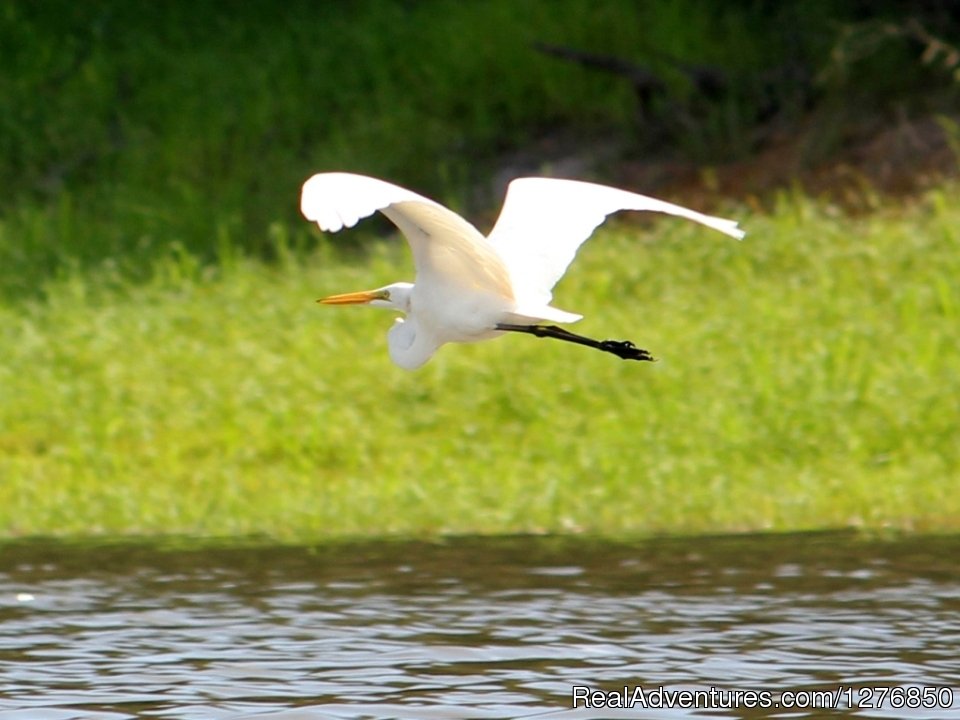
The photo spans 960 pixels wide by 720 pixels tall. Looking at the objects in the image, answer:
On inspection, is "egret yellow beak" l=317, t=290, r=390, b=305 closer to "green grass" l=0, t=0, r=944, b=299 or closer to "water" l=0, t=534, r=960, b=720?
"water" l=0, t=534, r=960, b=720

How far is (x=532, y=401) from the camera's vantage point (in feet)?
28.8

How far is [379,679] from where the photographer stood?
5.18 meters

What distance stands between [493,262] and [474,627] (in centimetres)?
117

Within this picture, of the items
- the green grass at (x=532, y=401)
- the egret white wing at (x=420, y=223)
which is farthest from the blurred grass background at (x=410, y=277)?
the egret white wing at (x=420, y=223)

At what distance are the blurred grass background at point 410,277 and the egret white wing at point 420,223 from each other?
2.13m

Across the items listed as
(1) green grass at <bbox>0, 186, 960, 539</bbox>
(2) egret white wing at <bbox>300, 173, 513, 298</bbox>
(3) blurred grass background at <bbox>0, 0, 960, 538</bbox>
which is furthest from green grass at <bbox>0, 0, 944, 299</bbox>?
(2) egret white wing at <bbox>300, 173, 513, 298</bbox>

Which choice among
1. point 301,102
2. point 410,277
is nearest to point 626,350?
point 410,277

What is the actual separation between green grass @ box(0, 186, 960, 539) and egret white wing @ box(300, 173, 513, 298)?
6.94 feet

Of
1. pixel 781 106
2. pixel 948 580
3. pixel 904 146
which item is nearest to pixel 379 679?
pixel 948 580

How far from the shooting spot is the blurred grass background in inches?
311

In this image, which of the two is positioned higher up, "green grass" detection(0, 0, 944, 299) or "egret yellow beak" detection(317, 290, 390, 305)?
"green grass" detection(0, 0, 944, 299)

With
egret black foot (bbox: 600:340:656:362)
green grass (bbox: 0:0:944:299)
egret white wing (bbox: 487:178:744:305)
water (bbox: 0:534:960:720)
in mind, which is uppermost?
green grass (bbox: 0:0:944:299)

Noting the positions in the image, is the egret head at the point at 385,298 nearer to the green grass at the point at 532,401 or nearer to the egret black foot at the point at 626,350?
the egret black foot at the point at 626,350

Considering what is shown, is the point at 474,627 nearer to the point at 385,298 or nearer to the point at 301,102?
the point at 385,298
